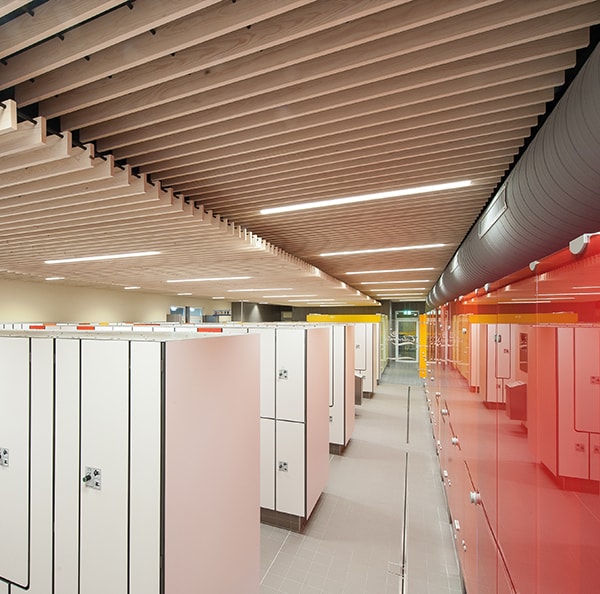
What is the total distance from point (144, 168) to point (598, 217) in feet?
10.0

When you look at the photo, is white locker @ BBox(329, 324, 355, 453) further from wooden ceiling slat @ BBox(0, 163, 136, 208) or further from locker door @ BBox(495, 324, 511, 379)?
locker door @ BBox(495, 324, 511, 379)

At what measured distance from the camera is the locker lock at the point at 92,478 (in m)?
2.13

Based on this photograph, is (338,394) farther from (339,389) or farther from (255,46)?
(255,46)

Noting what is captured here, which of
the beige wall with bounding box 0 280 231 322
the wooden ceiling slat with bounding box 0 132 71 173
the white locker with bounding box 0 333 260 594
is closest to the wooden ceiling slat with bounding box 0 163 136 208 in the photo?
the wooden ceiling slat with bounding box 0 132 71 173

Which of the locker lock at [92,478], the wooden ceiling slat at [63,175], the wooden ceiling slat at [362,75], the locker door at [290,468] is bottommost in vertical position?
the locker door at [290,468]

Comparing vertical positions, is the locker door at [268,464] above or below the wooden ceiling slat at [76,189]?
below

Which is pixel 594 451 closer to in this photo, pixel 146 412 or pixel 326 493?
pixel 146 412

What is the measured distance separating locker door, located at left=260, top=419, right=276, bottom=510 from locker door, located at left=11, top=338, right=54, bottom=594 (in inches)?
94.2

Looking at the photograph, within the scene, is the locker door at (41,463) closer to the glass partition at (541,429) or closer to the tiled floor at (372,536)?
the tiled floor at (372,536)

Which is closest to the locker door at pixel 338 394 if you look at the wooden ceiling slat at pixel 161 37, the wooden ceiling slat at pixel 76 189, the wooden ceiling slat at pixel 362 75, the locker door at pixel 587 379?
the wooden ceiling slat at pixel 76 189

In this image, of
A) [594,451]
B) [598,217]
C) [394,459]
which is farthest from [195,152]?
[394,459]

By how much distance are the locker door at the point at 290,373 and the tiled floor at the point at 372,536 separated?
136cm

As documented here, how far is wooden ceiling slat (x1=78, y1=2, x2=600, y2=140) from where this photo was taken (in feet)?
4.98

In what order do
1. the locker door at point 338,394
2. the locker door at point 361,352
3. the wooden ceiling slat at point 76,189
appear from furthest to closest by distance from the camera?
1. the locker door at point 361,352
2. the locker door at point 338,394
3. the wooden ceiling slat at point 76,189
